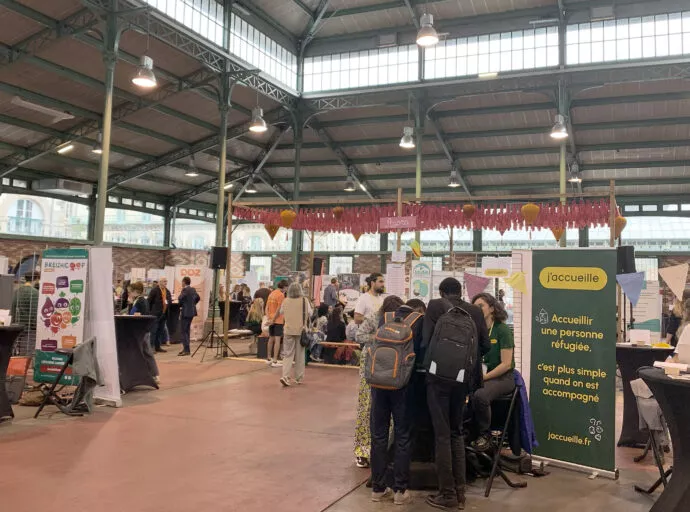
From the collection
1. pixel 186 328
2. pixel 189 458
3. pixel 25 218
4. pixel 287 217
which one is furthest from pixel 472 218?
pixel 25 218

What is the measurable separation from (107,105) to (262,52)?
6.48 m

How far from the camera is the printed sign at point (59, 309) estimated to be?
607cm

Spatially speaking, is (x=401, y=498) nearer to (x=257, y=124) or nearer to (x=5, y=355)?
(x=5, y=355)

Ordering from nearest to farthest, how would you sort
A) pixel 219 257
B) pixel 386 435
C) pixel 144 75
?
1. pixel 386 435
2. pixel 144 75
3. pixel 219 257

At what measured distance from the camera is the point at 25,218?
18250mm

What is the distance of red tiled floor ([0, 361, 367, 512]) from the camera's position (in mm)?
3582

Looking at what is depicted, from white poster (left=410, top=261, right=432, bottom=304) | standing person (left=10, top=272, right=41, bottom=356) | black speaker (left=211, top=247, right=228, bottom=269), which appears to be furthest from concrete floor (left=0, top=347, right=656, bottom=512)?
white poster (left=410, top=261, right=432, bottom=304)

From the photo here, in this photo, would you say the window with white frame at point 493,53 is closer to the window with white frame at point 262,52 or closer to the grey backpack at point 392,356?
the window with white frame at point 262,52

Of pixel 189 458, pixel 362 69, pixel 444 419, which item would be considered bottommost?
pixel 189 458

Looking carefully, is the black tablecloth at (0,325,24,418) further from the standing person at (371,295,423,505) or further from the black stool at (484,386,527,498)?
the black stool at (484,386,527,498)

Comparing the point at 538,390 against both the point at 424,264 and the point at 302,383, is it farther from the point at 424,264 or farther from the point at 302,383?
the point at 424,264

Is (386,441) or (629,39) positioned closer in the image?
(386,441)

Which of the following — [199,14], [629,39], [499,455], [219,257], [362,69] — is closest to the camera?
[499,455]

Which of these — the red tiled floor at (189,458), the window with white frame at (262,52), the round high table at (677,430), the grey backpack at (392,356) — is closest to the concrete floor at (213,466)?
the red tiled floor at (189,458)
